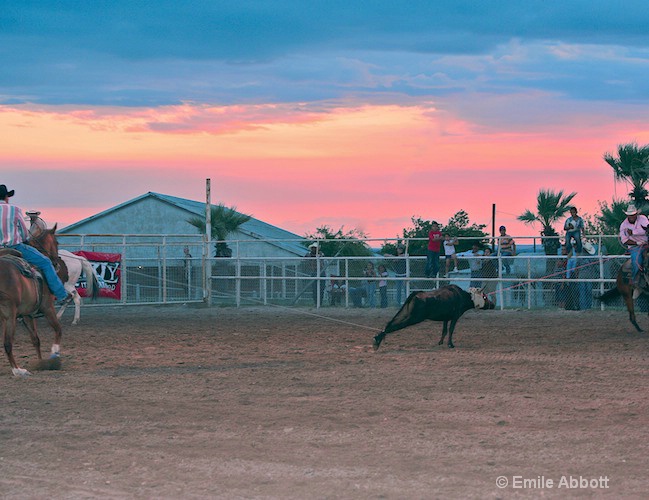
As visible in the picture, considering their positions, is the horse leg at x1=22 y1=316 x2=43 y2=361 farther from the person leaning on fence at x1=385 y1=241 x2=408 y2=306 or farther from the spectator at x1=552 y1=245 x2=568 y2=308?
the spectator at x1=552 y1=245 x2=568 y2=308

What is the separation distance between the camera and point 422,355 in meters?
12.3

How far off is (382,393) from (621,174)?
1844cm

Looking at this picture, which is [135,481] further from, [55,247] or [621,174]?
[621,174]

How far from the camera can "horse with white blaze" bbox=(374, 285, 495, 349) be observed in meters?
12.8

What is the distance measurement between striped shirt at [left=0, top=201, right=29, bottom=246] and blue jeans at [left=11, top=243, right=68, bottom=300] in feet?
0.78

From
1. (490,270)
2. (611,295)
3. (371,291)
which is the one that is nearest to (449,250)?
(490,270)

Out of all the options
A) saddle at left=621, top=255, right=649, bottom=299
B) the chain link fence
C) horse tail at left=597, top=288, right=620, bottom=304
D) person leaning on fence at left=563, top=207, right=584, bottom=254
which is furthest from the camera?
the chain link fence

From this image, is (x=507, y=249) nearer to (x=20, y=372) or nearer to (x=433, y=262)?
(x=433, y=262)

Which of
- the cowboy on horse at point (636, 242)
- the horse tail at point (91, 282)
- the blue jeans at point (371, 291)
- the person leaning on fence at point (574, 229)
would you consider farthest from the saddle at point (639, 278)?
the horse tail at point (91, 282)

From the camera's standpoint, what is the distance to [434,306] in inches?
509

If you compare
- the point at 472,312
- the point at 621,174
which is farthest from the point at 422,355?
the point at 621,174

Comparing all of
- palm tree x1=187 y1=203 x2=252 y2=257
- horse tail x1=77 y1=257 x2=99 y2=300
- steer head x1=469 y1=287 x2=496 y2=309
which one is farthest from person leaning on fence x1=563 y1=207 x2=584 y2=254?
palm tree x1=187 y1=203 x2=252 y2=257

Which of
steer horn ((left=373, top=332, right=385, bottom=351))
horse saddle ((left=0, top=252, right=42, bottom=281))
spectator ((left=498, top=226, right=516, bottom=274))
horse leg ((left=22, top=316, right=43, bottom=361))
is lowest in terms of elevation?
steer horn ((left=373, top=332, right=385, bottom=351))

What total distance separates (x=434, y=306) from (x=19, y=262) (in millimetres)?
5824
